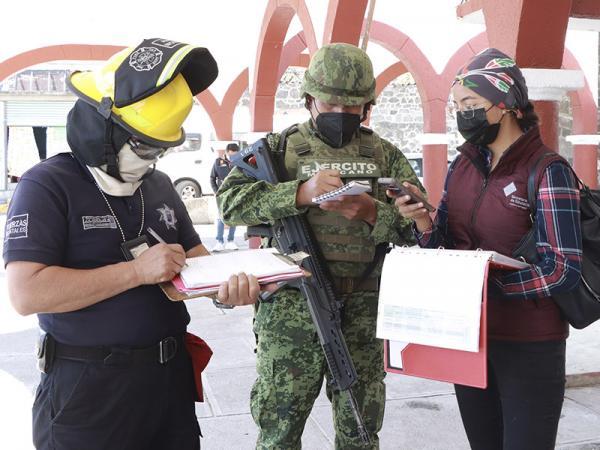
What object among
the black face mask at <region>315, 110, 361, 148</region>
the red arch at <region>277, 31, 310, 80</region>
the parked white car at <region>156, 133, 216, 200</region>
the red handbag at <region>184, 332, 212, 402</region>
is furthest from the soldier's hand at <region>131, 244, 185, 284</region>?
the parked white car at <region>156, 133, 216, 200</region>

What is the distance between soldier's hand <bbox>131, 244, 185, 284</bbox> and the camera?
4.81 feet

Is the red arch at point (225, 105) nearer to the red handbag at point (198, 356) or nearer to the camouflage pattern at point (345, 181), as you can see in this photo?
the camouflage pattern at point (345, 181)

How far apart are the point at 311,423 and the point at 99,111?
8.18 ft

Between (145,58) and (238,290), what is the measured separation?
593 millimetres

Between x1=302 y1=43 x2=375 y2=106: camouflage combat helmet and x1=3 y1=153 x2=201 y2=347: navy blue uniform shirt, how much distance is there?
84 cm

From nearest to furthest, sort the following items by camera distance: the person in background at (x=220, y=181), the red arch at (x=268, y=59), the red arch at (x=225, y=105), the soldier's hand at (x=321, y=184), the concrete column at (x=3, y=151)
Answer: the soldier's hand at (x=321, y=184) → the red arch at (x=268, y=59) → the person in background at (x=220, y=181) → the red arch at (x=225, y=105) → the concrete column at (x=3, y=151)

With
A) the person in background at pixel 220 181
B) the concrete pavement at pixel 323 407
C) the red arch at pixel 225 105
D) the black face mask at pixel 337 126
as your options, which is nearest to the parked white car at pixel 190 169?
the red arch at pixel 225 105

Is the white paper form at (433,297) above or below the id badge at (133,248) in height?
below

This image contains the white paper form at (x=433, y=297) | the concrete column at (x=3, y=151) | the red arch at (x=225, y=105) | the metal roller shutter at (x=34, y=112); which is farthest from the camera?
the metal roller shutter at (x=34, y=112)

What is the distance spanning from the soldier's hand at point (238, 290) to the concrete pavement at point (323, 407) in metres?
1.88

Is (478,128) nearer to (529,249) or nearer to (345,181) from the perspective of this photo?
(529,249)

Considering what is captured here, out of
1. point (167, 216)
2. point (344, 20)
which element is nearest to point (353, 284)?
point (167, 216)

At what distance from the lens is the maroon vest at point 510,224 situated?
6.03 ft

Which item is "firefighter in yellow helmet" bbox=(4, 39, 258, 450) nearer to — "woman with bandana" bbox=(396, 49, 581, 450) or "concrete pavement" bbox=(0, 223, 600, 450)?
"woman with bandana" bbox=(396, 49, 581, 450)
